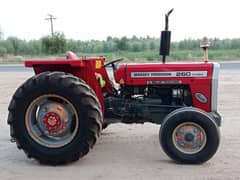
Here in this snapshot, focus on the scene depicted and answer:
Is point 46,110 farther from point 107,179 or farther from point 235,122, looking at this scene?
point 235,122

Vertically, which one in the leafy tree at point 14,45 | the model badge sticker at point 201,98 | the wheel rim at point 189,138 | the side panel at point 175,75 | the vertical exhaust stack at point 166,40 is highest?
the vertical exhaust stack at point 166,40

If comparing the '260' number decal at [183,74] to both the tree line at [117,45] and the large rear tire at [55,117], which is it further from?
the tree line at [117,45]

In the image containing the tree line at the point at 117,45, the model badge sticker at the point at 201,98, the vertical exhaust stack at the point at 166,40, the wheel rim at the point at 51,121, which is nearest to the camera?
the wheel rim at the point at 51,121

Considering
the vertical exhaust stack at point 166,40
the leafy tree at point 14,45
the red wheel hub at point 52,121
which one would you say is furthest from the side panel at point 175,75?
the leafy tree at point 14,45

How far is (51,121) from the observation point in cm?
619

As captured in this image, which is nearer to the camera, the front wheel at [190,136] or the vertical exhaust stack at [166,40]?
the front wheel at [190,136]

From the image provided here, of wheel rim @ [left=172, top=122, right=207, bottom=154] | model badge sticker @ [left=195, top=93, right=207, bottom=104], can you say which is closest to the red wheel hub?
wheel rim @ [left=172, top=122, right=207, bottom=154]

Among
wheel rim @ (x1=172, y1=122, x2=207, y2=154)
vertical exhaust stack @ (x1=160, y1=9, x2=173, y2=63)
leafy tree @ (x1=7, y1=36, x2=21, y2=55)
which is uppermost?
vertical exhaust stack @ (x1=160, y1=9, x2=173, y2=63)

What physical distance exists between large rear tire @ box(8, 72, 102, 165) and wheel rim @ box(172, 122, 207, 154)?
41.1 inches

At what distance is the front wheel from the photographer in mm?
5871

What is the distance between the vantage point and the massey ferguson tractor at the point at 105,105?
5922 millimetres

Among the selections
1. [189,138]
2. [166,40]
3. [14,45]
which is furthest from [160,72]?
[14,45]

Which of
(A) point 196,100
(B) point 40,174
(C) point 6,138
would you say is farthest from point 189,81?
(C) point 6,138

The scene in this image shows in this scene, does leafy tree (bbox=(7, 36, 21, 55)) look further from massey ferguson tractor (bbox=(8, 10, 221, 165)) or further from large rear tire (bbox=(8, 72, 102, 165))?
large rear tire (bbox=(8, 72, 102, 165))
